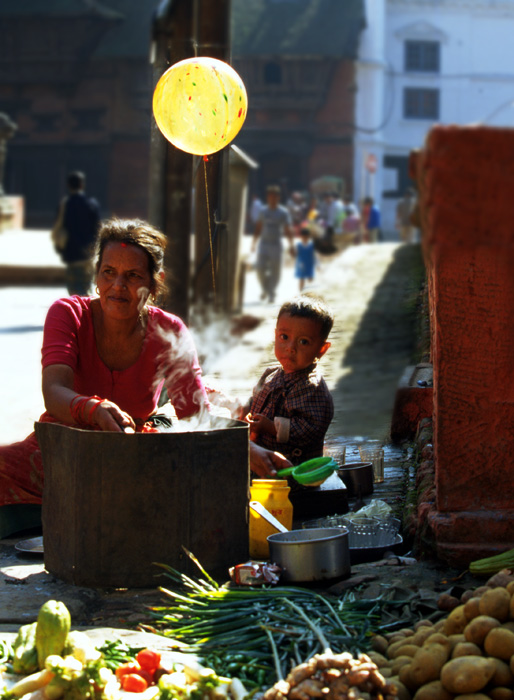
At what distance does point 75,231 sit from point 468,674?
984 centimetres

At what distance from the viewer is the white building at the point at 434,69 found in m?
43.2

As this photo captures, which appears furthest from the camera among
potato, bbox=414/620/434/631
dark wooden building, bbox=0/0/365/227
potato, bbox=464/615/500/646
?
dark wooden building, bbox=0/0/365/227

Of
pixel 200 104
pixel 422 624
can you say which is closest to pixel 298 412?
pixel 200 104

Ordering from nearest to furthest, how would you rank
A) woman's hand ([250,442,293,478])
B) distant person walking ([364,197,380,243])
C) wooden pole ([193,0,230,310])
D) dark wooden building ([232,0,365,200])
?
woman's hand ([250,442,293,478]) < wooden pole ([193,0,230,310]) < distant person walking ([364,197,380,243]) < dark wooden building ([232,0,365,200])

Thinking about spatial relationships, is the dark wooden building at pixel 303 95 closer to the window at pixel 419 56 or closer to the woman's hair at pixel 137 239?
the window at pixel 419 56

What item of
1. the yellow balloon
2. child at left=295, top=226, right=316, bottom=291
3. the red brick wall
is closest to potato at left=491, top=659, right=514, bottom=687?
the red brick wall

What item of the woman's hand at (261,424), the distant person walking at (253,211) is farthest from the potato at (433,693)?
the distant person walking at (253,211)

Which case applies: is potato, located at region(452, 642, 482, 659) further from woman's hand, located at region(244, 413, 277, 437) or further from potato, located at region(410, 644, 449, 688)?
woman's hand, located at region(244, 413, 277, 437)

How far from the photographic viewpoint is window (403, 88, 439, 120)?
44.6 metres

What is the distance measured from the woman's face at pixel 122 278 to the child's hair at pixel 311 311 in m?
0.76

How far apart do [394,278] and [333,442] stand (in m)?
10.3

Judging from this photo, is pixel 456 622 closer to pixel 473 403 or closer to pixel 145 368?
pixel 473 403

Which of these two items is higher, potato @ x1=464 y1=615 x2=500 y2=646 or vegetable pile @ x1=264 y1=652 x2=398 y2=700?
potato @ x1=464 y1=615 x2=500 y2=646

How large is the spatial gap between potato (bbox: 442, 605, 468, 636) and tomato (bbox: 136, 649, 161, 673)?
784 mm
